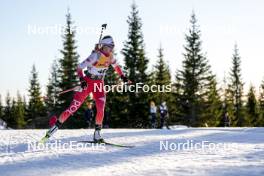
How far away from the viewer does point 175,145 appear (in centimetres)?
855

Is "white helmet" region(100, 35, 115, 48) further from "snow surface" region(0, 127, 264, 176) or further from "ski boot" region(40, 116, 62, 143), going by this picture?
"snow surface" region(0, 127, 264, 176)

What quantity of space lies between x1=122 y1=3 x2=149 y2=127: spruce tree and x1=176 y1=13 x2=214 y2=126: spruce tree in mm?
6600

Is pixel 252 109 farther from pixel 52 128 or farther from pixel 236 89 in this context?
pixel 52 128

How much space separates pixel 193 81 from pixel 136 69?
25.0 feet

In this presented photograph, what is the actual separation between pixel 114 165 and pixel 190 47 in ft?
144

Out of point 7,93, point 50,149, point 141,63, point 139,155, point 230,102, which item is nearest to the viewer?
point 139,155

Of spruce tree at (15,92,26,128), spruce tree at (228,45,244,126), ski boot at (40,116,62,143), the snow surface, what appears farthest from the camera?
spruce tree at (15,92,26,128)

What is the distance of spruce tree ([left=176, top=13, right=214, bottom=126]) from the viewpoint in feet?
154

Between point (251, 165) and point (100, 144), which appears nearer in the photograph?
point (251, 165)

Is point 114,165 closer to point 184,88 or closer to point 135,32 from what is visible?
point 135,32

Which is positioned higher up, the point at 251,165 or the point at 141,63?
the point at 141,63

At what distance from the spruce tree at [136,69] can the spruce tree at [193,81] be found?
6600 millimetres

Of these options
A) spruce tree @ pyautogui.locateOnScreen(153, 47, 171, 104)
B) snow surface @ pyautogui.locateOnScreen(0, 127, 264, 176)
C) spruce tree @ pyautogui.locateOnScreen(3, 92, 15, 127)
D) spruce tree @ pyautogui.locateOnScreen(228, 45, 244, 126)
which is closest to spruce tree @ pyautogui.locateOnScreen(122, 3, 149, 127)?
spruce tree @ pyautogui.locateOnScreen(153, 47, 171, 104)

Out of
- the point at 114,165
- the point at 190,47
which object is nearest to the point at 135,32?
the point at 190,47
